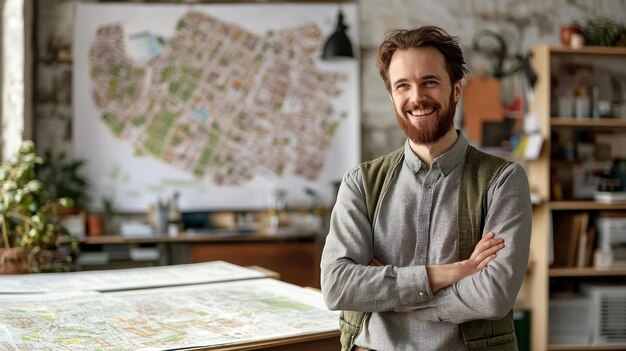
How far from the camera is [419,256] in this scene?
1971 mm

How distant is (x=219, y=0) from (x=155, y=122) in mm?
984

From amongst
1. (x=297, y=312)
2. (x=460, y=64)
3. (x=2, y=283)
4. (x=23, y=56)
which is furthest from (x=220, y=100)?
(x=460, y=64)

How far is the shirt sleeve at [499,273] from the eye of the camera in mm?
1864

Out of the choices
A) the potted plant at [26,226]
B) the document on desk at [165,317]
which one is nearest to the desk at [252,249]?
the potted plant at [26,226]

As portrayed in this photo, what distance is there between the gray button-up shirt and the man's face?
0.08 meters

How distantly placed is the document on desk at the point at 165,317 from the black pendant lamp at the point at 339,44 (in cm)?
283

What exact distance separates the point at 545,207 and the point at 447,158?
135 inches

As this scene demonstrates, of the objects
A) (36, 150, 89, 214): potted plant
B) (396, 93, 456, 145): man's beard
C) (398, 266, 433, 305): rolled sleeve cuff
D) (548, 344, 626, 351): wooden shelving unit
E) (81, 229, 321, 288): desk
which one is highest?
(396, 93, 456, 145): man's beard

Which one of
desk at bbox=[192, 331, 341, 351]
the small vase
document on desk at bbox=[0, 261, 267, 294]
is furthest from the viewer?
the small vase

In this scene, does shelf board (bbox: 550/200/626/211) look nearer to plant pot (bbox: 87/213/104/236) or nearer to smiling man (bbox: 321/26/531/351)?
plant pot (bbox: 87/213/104/236)

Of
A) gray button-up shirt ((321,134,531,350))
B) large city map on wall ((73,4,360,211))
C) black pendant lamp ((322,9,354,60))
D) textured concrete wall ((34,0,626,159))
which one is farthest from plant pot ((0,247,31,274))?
black pendant lamp ((322,9,354,60))

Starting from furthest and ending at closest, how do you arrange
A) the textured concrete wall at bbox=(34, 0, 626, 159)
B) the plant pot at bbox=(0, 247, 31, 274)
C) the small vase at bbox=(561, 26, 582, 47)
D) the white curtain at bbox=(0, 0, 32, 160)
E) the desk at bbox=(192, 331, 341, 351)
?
the textured concrete wall at bbox=(34, 0, 626, 159) < the small vase at bbox=(561, 26, 582, 47) < the white curtain at bbox=(0, 0, 32, 160) < the plant pot at bbox=(0, 247, 31, 274) < the desk at bbox=(192, 331, 341, 351)

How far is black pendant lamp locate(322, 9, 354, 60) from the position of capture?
17.7 ft

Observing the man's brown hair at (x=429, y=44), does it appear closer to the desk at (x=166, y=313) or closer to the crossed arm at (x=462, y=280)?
the crossed arm at (x=462, y=280)
